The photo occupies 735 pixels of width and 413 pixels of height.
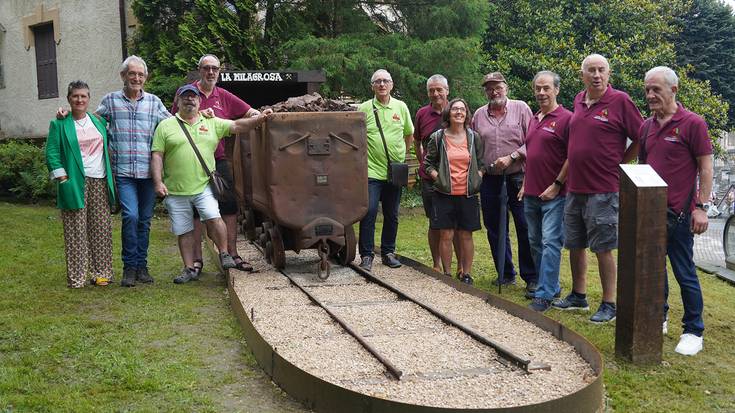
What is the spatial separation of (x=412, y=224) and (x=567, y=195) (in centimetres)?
728

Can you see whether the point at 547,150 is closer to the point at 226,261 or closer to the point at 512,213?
the point at 512,213

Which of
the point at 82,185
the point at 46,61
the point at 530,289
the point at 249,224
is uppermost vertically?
the point at 46,61

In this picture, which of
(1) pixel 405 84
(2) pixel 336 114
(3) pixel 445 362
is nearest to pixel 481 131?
(2) pixel 336 114

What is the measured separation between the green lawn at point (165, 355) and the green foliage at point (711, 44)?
2411 cm

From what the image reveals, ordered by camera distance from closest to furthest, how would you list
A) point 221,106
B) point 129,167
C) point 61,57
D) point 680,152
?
point 680,152 → point 129,167 → point 221,106 → point 61,57

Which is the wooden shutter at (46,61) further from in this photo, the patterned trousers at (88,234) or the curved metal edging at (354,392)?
the curved metal edging at (354,392)

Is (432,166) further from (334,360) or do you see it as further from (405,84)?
(405,84)

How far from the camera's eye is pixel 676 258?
17.7 feet

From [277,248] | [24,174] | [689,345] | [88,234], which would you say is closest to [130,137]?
[88,234]

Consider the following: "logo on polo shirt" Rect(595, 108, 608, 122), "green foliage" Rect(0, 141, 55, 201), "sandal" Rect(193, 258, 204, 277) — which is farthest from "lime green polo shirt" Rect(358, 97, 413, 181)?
"green foliage" Rect(0, 141, 55, 201)

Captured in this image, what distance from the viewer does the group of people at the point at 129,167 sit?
7.17 m

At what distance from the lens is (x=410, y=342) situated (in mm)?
5438

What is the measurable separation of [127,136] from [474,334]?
395 cm

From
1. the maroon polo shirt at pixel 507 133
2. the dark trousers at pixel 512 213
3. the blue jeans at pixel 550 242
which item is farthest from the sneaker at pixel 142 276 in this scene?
the blue jeans at pixel 550 242
